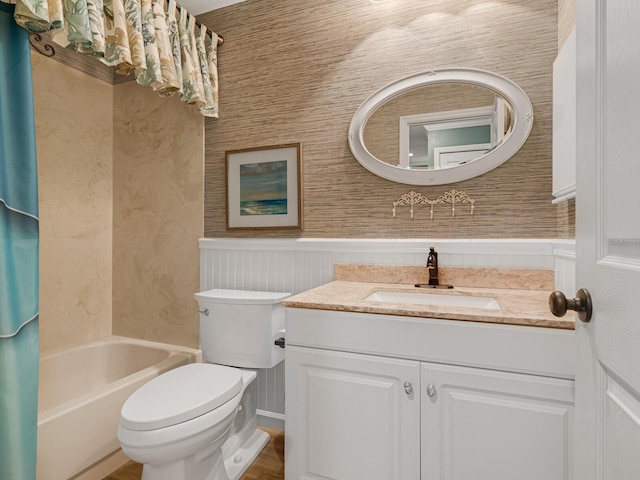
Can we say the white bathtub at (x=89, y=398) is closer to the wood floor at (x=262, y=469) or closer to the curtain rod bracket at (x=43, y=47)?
the wood floor at (x=262, y=469)

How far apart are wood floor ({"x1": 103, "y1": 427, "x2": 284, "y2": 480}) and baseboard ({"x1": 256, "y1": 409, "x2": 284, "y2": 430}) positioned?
6.1 inches

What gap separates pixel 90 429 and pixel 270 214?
4.32ft

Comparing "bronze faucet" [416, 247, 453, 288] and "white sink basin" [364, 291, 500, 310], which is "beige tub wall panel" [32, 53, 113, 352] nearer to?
"white sink basin" [364, 291, 500, 310]

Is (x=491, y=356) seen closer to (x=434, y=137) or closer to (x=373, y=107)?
(x=434, y=137)

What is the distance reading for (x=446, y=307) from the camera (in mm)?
1157

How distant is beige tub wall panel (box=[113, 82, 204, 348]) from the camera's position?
2.17 m

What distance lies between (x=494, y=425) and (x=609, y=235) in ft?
2.48

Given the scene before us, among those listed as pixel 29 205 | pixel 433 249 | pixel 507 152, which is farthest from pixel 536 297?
pixel 29 205

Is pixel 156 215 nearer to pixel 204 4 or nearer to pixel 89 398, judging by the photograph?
pixel 89 398

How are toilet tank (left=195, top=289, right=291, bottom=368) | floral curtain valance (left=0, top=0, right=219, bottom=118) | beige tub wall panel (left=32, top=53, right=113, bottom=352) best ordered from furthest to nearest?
1. beige tub wall panel (left=32, top=53, right=113, bottom=352)
2. toilet tank (left=195, top=289, right=291, bottom=368)
3. floral curtain valance (left=0, top=0, right=219, bottom=118)

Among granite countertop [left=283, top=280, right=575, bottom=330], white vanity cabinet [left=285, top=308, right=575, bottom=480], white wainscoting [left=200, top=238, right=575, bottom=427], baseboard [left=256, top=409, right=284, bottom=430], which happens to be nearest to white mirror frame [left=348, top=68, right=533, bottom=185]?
white wainscoting [left=200, top=238, right=575, bottom=427]

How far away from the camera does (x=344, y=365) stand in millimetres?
1225

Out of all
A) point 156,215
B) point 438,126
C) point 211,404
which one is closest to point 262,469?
point 211,404

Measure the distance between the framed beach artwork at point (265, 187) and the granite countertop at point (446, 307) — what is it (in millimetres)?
537
